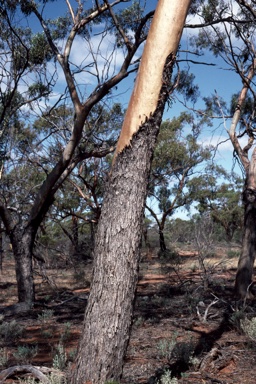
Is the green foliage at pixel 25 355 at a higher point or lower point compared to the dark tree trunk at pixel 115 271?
lower

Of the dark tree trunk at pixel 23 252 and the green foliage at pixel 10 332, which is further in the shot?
the dark tree trunk at pixel 23 252

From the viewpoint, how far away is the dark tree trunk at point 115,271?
12.2 ft

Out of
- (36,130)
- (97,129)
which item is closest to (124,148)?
(97,129)

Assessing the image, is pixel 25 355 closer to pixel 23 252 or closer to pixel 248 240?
pixel 23 252

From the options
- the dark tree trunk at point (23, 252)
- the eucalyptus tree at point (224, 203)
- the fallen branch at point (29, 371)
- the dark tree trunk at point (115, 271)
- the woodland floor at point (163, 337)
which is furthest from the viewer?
the eucalyptus tree at point (224, 203)

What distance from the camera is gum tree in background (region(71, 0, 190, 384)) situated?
3719 millimetres

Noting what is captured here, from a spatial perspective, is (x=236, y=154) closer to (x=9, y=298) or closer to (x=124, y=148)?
(x=9, y=298)

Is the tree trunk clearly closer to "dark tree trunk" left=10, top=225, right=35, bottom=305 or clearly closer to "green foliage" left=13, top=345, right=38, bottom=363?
"dark tree trunk" left=10, top=225, right=35, bottom=305

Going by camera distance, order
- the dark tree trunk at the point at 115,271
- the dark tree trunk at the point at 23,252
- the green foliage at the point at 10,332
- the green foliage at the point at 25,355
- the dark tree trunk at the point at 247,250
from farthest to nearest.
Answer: the dark tree trunk at the point at 247,250 → the dark tree trunk at the point at 23,252 → the green foliage at the point at 10,332 → the green foliage at the point at 25,355 → the dark tree trunk at the point at 115,271

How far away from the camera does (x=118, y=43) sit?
11.6m

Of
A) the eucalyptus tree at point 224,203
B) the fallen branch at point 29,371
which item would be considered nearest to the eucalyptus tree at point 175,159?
the eucalyptus tree at point 224,203

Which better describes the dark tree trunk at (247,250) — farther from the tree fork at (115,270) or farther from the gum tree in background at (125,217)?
the tree fork at (115,270)

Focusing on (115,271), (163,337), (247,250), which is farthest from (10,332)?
(247,250)

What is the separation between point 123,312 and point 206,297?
7069mm
